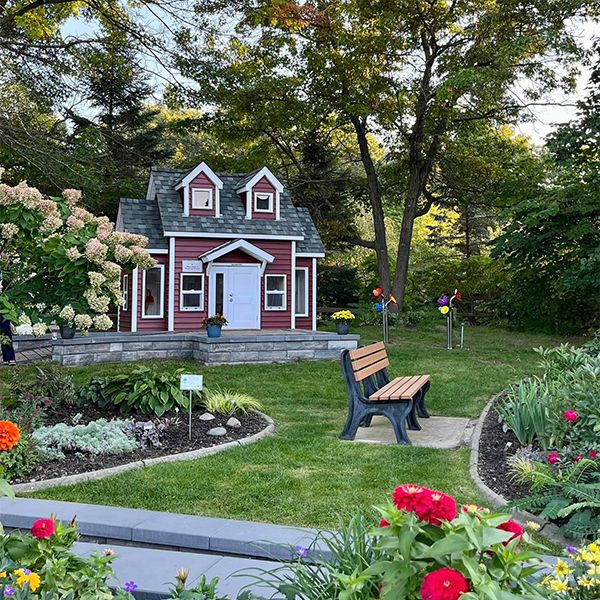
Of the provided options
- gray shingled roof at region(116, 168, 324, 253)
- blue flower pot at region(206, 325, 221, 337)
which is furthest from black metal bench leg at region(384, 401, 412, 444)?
gray shingled roof at region(116, 168, 324, 253)

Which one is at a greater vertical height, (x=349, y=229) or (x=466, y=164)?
(x=466, y=164)

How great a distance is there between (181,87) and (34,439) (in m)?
10.4

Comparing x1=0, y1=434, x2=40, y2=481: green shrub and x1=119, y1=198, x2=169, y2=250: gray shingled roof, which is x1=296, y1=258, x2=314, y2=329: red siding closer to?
x1=119, y1=198, x2=169, y2=250: gray shingled roof

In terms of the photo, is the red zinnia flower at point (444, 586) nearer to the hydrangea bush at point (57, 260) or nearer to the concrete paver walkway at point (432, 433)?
the concrete paver walkway at point (432, 433)

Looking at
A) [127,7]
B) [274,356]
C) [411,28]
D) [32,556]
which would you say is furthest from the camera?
[411,28]

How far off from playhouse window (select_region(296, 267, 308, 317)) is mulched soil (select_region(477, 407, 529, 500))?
38.3ft

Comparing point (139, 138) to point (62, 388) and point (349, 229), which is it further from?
point (62, 388)

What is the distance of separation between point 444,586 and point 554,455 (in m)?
3.22

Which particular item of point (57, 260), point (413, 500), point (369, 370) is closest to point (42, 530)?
point (413, 500)

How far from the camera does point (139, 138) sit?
25797 mm

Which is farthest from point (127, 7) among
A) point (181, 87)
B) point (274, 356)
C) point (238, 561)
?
point (238, 561)

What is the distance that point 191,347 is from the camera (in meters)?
14.1

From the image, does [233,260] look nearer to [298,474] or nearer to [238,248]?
[238,248]

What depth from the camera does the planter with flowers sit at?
3830 millimetres
